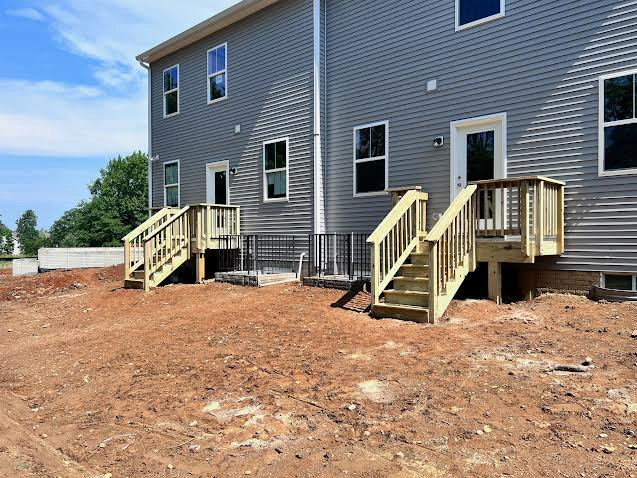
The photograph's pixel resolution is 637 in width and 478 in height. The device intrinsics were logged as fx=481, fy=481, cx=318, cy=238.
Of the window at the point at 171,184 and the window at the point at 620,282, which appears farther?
the window at the point at 171,184

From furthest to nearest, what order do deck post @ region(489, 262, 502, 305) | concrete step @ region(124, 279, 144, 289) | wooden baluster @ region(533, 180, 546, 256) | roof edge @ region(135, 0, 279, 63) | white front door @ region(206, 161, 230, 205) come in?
white front door @ region(206, 161, 230, 205)
roof edge @ region(135, 0, 279, 63)
concrete step @ region(124, 279, 144, 289)
deck post @ region(489, 262, 502, 305)
wooden baluster @ region(533, 180, 546, 256)

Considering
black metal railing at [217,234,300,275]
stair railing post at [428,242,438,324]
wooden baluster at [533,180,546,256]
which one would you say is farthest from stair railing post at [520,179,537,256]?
black metal railing at [217,234,300,275]

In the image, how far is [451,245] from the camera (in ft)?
21.7

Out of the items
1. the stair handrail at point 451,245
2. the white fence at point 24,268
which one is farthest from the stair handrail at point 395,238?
the white fence at point 24,268

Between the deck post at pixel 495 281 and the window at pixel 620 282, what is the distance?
4.86ft

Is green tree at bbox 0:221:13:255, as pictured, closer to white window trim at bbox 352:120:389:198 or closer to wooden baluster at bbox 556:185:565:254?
white window trim at bbox 352:120:389:198

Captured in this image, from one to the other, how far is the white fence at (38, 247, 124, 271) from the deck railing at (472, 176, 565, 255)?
14.4 metres

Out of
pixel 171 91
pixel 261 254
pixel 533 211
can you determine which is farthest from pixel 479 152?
pixel 171 91

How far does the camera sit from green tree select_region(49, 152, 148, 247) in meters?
42.1

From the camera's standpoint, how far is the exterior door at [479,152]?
7984 millimetres

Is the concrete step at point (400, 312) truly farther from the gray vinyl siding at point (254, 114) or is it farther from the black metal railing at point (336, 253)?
the gray vinyl siding at point (254, 114)

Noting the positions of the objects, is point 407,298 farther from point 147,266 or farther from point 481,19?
point 147,266

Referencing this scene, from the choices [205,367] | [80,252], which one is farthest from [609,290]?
[80,252]

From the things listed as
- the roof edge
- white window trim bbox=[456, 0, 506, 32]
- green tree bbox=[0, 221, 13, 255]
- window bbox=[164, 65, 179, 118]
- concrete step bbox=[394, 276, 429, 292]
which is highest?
the roof edge
